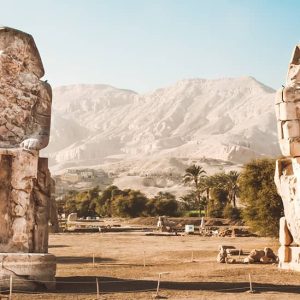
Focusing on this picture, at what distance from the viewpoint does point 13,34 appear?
44.1 feet

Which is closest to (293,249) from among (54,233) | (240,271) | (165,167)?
(240,271)

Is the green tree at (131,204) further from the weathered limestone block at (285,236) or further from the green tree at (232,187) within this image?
the weathered limestone block at (285,236)

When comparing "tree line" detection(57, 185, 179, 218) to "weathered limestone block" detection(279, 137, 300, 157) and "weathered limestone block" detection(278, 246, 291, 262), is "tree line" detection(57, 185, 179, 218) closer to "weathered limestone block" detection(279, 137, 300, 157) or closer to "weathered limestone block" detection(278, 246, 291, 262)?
"weathered limestone block" detection(278, 246, 291, 262)

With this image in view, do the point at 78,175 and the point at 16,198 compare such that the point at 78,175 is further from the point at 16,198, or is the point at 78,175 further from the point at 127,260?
the point at 16,198

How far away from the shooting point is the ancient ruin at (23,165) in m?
12.5

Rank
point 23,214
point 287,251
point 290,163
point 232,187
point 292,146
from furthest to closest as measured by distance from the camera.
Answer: point 232,187 < point 287,251 < point 290,163 < point 292,146 < point 23,214

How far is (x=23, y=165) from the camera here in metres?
12.8

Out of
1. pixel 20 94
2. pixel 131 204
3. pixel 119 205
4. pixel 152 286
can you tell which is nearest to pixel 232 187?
pixel 131 204

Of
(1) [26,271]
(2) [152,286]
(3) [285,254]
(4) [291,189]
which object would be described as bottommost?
(2) [152,286]

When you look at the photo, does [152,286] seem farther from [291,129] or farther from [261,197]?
[261,197]

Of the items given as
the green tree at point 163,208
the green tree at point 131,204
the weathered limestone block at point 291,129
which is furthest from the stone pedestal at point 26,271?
the green tree at point 131,204

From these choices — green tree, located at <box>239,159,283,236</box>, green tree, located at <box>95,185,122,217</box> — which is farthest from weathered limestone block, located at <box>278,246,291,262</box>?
green tree, located at <box>95,185,122,217</box>

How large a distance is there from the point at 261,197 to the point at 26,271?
60.2 ft

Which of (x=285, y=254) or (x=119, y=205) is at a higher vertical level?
(x=119, y=205)
